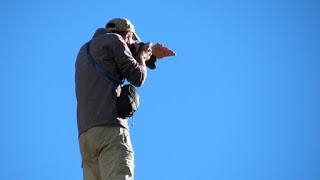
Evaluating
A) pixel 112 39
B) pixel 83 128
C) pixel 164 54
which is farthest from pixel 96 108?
pixel 164 54

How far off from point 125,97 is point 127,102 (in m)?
0.09

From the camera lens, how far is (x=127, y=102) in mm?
7227

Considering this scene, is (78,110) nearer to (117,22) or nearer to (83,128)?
(83,128)

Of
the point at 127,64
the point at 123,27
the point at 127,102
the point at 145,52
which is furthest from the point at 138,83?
the point at 123,27

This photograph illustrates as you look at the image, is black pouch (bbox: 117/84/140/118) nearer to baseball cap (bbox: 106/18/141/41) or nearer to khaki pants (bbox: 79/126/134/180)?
khaki pants (bbox: 79/126/134/180)

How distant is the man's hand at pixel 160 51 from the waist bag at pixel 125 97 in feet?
2.98

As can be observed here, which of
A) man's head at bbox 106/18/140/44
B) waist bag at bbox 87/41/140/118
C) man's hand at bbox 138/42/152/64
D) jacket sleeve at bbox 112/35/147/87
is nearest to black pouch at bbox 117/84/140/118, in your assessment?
waist bag at bbox 87/41/140/118

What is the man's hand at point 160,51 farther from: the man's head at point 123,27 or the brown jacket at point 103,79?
the brown jacket at point 103,79

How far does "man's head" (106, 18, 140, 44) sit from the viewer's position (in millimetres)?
7941

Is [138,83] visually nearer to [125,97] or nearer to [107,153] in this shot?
[125,97]

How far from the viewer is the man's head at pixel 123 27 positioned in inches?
313

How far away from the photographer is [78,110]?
7445 mm

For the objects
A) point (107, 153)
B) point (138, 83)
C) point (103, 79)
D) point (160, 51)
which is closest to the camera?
point (107, 153)

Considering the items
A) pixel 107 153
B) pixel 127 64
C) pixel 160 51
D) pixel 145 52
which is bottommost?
pixel 107 153
